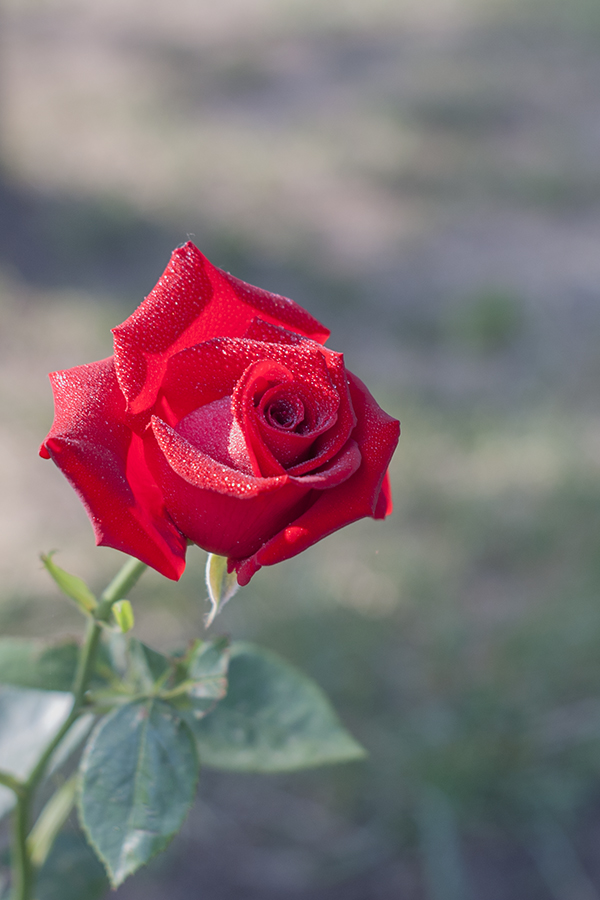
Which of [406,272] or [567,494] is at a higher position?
[406,272]

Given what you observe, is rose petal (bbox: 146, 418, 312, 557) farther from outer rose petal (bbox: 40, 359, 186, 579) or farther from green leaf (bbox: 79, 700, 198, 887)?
green leaf (bbox: 79, 700, 198, 887)


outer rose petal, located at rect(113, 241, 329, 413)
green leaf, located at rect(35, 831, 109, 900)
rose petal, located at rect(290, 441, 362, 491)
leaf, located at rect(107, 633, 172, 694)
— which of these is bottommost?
green leaf, located at rect(35, 831, 109, 900)

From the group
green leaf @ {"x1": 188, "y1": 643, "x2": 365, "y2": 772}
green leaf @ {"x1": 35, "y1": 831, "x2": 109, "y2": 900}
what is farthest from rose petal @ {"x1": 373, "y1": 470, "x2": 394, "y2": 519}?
green leaf @ {"x1": 35, "y1": 831, "x2": 109, "y2": 900}

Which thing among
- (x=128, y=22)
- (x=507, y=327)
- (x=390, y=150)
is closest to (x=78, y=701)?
(x=507, y=327)

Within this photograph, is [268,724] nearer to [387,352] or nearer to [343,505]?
[343,505]

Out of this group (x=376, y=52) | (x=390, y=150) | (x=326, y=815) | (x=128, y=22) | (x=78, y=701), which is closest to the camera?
(x=78, y=701)

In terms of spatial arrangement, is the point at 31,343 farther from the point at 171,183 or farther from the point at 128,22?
the point at 128,22

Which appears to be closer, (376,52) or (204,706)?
(204,706)
